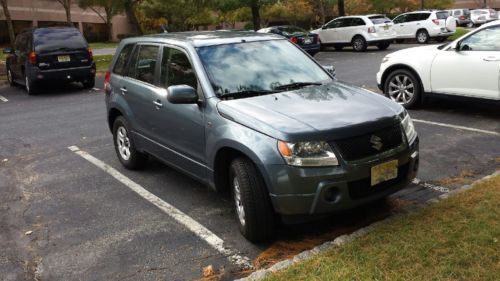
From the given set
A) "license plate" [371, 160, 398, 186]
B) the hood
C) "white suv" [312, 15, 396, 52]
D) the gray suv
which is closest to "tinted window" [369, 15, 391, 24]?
"white suv" [312, 15, 396, 52]

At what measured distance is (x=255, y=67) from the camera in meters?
5.05

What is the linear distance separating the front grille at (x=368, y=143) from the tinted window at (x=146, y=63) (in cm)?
251

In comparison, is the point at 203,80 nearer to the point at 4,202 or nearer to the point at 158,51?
the point at 158,51

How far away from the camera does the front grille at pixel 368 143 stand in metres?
3.95

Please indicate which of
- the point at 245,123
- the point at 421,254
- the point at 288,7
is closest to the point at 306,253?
the point at 421,254

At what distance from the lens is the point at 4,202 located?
5.64m

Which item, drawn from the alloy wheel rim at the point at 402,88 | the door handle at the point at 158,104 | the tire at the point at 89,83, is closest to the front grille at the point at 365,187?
the door handle at the point at 158,104

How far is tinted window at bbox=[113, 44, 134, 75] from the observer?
20.9ft

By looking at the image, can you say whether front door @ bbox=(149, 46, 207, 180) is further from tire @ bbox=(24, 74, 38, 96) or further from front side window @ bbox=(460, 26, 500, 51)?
tire @ bbox=(24, 74, 38, 96)

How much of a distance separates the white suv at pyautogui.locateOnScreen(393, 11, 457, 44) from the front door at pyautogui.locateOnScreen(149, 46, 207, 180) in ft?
71.8

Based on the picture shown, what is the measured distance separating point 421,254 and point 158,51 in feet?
11.2

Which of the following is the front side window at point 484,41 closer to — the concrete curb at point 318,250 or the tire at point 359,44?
the concrete curb at point 318,250

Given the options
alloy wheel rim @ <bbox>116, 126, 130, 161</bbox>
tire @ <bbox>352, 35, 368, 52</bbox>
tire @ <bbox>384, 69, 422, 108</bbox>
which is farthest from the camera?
tire @ <bbox>352, 35, 368, 52</bbox>

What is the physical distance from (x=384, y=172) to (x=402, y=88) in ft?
17.8
